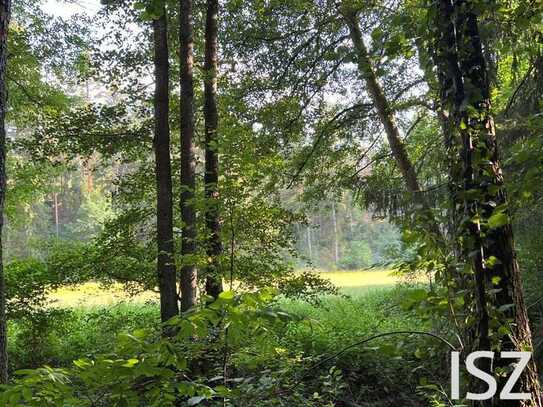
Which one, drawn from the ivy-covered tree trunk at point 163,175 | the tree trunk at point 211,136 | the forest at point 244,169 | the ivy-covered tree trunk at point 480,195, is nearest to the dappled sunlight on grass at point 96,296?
the forest at point 244,169

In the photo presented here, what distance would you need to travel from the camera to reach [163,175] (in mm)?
6441

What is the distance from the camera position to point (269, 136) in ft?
24.3

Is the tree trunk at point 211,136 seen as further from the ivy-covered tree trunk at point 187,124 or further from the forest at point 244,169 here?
the ivy-covered tree trunk at point 187,124

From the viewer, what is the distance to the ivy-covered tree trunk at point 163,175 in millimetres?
6258

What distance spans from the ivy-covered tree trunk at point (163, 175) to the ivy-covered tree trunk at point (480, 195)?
16.4 ft

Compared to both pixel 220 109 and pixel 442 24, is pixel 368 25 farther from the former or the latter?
pixel 442 24

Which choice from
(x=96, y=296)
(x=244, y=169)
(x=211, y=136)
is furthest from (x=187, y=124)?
(x=96, y=296)

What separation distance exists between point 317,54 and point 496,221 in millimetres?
6453

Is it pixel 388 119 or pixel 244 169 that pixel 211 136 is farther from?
pixel 388 119

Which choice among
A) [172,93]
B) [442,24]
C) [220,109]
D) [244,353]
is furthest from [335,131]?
[442,24]

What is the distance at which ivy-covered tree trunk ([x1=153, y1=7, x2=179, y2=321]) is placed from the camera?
6258mm

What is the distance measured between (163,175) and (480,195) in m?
5.29

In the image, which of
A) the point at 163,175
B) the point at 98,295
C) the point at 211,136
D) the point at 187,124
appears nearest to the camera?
the point at 211,136

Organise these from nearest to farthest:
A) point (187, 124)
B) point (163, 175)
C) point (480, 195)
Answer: point (480, 195) < point (187, 124) < point (163, 175)
